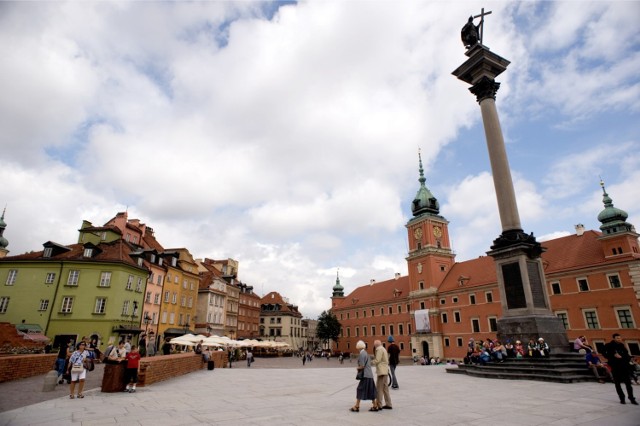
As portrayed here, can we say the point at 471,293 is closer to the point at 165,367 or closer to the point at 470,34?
the point at 470,34

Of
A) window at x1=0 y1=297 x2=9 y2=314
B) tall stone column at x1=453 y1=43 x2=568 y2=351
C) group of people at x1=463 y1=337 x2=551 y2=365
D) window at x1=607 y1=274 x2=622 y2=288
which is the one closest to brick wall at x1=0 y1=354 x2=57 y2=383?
group of people at x1=463 y1=337 x2=551 y2=365

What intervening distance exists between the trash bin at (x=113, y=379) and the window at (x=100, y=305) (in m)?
24.5

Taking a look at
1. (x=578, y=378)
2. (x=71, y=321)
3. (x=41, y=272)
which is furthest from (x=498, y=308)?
(x=41, y=272)

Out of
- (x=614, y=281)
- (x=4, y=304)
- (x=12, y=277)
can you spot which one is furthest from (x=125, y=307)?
(x=614, y=281)

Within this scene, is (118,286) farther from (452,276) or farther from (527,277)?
(452,276)

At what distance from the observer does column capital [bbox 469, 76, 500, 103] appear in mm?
20516

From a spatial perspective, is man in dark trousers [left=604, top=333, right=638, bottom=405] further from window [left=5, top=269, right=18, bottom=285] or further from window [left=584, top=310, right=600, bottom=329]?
window [left=5, top=269, right=18, bottom=285]

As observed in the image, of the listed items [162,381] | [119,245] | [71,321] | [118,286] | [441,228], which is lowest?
[162,381]

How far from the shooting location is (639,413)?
7238 millimetres

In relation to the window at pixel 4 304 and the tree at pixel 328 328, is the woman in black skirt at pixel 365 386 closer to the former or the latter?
the window at pixel 4 304

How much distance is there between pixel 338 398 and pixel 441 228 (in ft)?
200

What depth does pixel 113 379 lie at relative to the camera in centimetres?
1177

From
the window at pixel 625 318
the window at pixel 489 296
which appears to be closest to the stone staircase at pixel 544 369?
the window at pixel 625 318

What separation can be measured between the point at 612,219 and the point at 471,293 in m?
20.7
